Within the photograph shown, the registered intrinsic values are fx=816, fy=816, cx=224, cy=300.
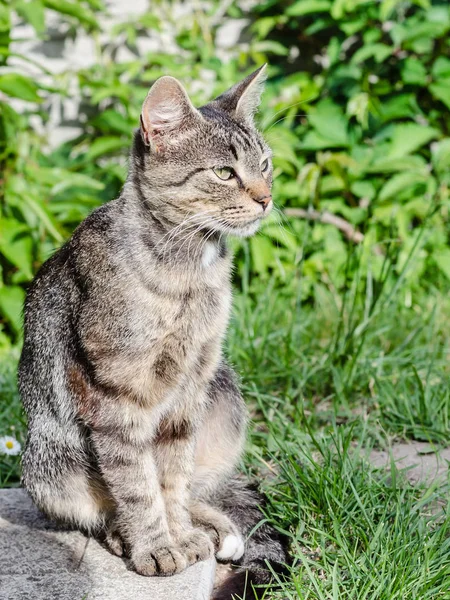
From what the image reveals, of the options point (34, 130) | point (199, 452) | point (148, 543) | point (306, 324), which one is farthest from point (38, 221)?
point (148, 543)

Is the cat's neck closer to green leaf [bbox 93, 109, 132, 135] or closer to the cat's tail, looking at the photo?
the cat's tail

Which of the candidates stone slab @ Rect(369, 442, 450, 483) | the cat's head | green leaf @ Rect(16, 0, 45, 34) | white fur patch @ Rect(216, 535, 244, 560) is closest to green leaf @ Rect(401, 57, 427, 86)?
green leaf @ Rect(16, 0, 45, 34)

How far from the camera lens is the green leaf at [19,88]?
13.8 ft

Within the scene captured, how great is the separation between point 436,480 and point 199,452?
2.50 feet

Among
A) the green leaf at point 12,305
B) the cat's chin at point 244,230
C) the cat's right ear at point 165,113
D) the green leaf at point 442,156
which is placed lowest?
the green leaf at point 12,305

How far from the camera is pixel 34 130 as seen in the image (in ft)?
16.8

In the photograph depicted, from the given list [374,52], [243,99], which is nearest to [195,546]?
[243,99]

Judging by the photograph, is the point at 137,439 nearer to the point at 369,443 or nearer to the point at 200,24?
the point at 369,443

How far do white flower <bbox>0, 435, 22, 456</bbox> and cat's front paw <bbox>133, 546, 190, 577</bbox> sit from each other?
0.90 metres

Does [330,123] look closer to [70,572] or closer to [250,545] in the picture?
[250,545]

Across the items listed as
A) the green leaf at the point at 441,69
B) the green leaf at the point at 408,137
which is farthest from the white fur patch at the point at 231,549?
the green leaf at the point at 441,69

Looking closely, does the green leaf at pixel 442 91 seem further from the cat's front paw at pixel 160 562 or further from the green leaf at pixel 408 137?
the cat's front paw at pixel 160 562

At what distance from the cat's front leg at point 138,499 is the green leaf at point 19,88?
248cm

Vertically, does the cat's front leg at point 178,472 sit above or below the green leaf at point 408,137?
above
